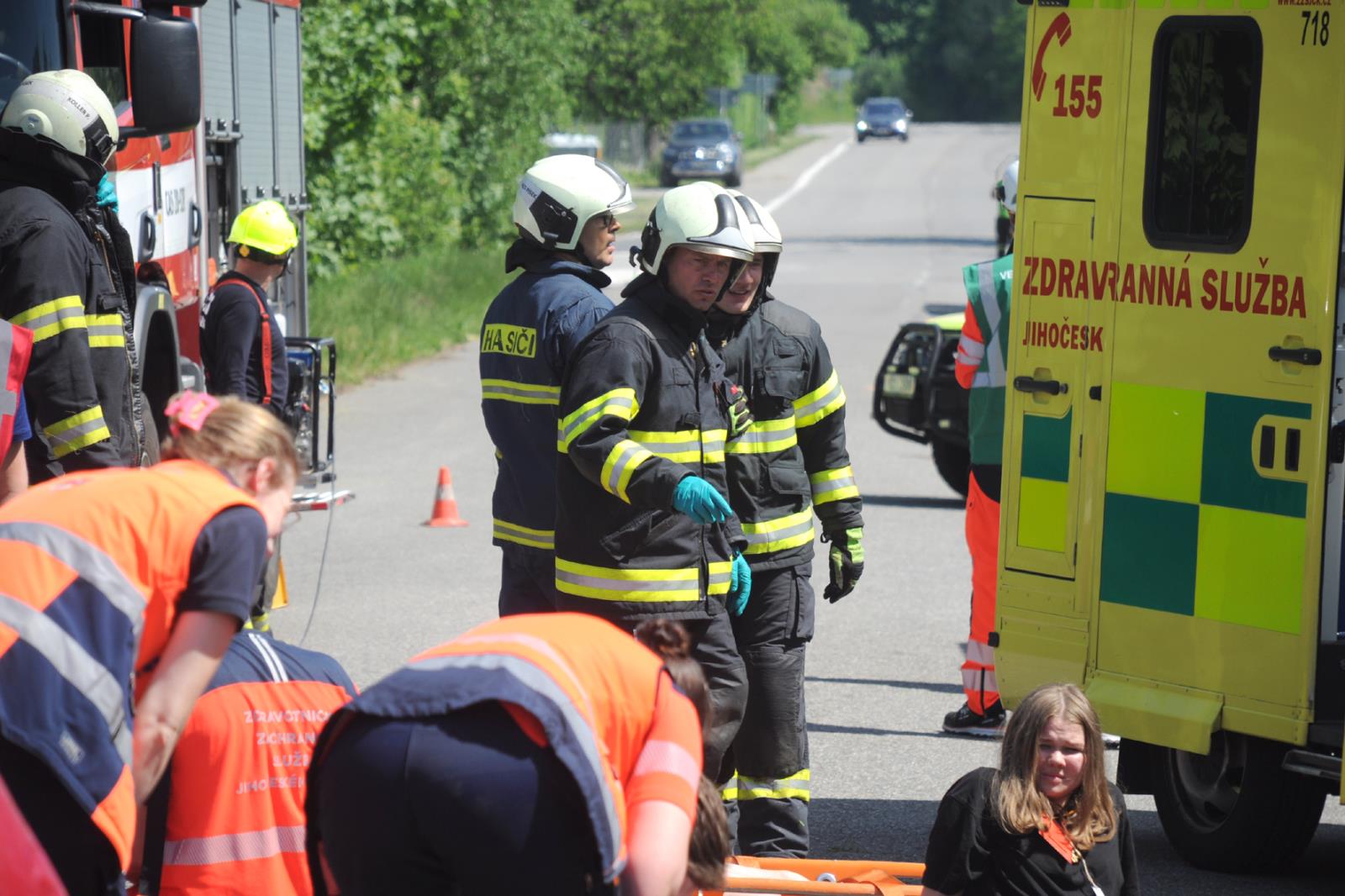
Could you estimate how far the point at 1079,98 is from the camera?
563 cm

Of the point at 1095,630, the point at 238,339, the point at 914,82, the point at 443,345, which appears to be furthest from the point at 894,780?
the point at 914,82

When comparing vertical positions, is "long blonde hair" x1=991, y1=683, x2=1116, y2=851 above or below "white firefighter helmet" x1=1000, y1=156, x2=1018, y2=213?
below

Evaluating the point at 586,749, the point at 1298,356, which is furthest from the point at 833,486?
the point at 586,749

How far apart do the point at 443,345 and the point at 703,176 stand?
27941 millimetres

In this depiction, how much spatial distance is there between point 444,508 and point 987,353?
16.0 feet

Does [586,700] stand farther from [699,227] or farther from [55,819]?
[699,227]

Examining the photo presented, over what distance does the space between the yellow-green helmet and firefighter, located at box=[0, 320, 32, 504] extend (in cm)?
272

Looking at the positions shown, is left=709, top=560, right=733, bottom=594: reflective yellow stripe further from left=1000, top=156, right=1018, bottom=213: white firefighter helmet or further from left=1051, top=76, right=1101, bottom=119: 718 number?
left=1000, top=156, right=1018, bottom=213: white firefighter helmet

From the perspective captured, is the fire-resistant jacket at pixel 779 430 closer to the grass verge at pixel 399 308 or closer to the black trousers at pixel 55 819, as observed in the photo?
the black trousers at pixel 55 819

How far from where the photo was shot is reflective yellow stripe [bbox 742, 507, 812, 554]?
5.05m

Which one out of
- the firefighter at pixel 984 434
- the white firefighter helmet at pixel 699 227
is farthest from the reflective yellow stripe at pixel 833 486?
the firefighter at pixel 984 434

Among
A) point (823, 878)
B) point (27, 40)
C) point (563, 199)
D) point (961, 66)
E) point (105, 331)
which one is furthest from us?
point (961, 66)

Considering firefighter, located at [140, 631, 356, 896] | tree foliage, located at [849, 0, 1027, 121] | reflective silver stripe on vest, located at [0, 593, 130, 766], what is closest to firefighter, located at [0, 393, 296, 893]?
reflective silver stripe on vest, located at [0, 593, 130, 766]

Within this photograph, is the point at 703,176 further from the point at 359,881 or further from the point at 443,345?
the point at 359,881
